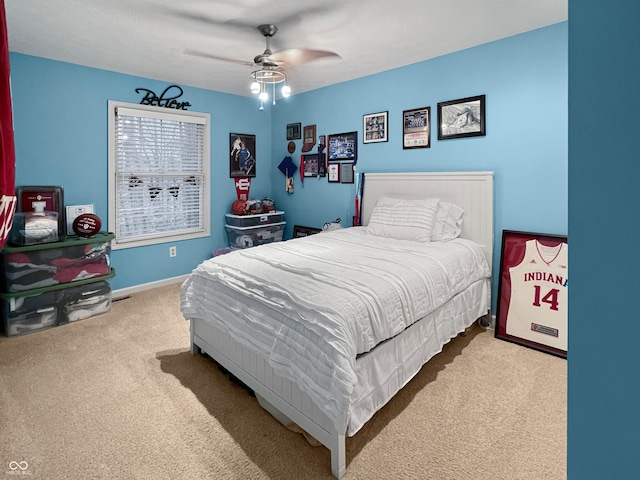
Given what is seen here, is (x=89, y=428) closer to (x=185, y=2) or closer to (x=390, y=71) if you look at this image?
(x=185, y=2)

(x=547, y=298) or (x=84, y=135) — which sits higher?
(x=84, y=135)

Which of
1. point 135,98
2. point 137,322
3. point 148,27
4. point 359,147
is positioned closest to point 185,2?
point 148,27

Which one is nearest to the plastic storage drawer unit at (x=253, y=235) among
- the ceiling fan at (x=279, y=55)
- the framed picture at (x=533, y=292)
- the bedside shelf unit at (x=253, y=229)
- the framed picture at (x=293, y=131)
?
the bedside shelf unit at (x=253, y=229)

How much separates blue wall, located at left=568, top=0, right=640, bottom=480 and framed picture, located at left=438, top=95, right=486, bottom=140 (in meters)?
2.90

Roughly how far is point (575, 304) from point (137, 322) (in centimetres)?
348

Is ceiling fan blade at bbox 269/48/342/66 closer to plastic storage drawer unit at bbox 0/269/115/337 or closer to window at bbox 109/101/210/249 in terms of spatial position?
window at bbox 109/101/210/249

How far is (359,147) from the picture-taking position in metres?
4.09

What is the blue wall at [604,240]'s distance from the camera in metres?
0.46

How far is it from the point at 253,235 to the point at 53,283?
2.22m

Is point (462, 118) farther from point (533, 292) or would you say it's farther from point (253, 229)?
point (253, 229)

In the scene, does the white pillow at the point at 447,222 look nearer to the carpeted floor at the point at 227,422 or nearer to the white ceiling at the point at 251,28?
the carpeted floor at the point at 227,422

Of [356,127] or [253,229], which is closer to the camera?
[356,127]

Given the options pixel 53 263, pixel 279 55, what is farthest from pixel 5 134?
pixel 53 263

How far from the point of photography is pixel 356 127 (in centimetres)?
411
